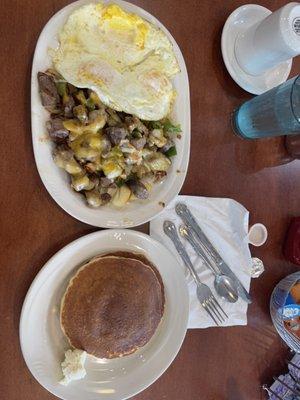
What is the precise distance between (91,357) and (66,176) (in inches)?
20.5

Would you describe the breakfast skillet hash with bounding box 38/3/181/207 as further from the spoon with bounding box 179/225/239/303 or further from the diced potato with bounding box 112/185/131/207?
the spoon with bounding box 179/225/239/303

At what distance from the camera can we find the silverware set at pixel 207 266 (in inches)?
50.8

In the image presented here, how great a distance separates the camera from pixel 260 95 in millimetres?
1284

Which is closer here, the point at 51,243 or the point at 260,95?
the point at 51,243

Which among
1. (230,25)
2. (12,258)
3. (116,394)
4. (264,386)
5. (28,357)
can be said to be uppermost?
(230,25)

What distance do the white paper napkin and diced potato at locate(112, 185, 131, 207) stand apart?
0.16m

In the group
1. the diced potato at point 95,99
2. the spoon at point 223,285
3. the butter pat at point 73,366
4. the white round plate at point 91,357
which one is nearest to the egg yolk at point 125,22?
the diced potato at point 95,99

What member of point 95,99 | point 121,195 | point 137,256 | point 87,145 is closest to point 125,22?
point 95,99

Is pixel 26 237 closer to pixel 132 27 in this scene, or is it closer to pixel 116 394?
pixel 116 394

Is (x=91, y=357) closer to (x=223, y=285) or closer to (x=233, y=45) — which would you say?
(x=223, y=285)

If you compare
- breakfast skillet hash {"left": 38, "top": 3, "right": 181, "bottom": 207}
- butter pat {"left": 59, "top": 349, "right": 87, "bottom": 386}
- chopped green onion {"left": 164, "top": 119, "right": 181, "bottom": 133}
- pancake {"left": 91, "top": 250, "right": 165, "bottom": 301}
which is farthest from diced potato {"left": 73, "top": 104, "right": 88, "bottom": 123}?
butter pat {"left": 59, "top": 349, "right": 87, "bottom": 386}

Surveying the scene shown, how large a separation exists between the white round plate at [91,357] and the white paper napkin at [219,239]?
0.20 ft

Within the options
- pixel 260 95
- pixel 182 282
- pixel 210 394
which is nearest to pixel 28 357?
pixel 182 282

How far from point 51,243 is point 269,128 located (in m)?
0.71
